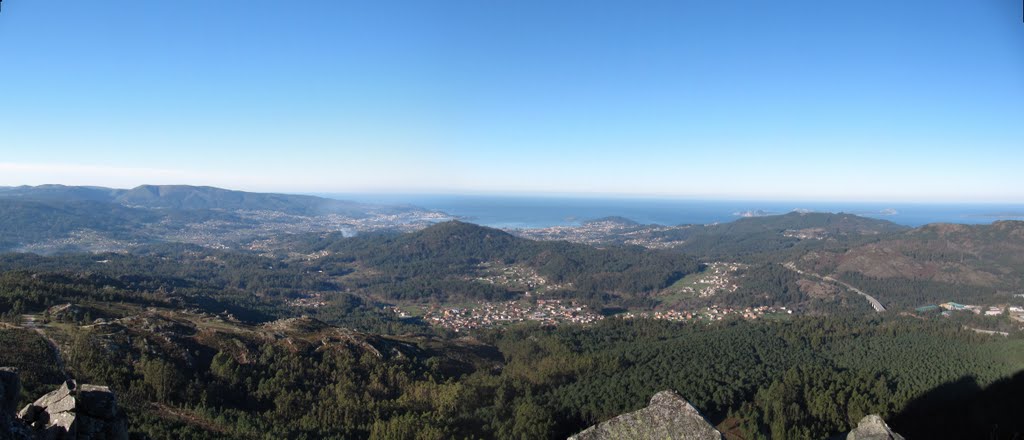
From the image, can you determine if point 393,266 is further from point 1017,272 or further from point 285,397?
point 1017,272

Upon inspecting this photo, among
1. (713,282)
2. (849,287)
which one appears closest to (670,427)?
(713,282)

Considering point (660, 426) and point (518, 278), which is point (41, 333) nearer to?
point (660, 426)

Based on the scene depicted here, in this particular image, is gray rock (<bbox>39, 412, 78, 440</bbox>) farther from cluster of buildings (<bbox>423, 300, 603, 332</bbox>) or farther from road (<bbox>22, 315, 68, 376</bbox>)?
cluster of buildings (<bbox>423, 300, 603, 332</bbox>)

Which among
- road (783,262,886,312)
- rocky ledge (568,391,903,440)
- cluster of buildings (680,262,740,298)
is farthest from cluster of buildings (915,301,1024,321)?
rocky ledge (568,391,903,440)

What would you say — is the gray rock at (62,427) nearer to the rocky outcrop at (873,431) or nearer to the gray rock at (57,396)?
the gray rock at (57,396)

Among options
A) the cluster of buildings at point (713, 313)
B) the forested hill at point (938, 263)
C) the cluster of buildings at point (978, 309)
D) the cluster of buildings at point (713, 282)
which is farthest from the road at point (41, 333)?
the forested hill at point (938, 263)
